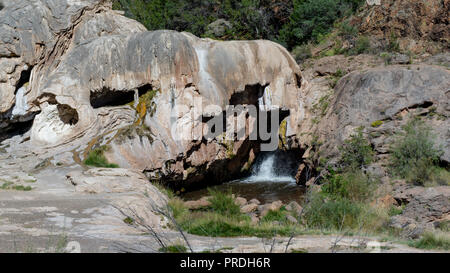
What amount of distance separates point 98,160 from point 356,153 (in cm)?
707

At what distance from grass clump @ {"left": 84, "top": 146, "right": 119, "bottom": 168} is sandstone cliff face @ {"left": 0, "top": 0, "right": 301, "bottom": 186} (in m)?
0.25

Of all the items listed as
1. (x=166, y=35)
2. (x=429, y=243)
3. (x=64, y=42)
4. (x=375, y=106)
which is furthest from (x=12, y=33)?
(x=429, y=243)

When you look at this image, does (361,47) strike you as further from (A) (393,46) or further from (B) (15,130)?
(B) (15,130)

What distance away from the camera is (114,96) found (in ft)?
48.2

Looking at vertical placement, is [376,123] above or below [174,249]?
below

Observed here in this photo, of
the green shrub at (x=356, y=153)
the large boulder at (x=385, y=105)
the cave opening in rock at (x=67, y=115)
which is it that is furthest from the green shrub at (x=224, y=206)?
the cave opening in rock at (x=67, y=115)

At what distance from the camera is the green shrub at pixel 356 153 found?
13195 millimetres

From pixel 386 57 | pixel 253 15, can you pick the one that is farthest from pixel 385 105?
pixel 253 15

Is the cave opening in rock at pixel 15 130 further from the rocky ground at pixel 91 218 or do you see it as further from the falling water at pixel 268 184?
the falling water at pixel 268 184

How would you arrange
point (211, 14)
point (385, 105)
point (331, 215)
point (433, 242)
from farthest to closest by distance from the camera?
1. point (211, 14)
2. point (385, 105)
3. point (331, 215)
4. point (433, 242)

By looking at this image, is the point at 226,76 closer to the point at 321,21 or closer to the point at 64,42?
the point at 64,42

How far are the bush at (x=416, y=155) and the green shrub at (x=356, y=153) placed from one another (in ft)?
2.18

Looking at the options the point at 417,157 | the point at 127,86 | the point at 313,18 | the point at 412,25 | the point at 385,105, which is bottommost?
the point at 417,157

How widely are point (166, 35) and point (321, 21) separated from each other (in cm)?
1191
